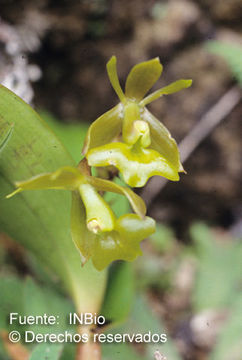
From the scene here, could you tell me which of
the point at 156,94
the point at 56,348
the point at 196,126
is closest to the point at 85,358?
the point at 56,348

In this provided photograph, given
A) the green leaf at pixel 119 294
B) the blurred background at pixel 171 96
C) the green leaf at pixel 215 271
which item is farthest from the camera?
the blurred background at pixel 171 96

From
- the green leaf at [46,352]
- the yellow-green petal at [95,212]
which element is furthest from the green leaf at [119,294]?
the yellow-green petal at [95,212]

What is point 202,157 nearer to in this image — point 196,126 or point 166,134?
point 196,126

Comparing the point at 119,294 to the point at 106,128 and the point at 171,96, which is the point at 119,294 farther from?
the point at 171,96

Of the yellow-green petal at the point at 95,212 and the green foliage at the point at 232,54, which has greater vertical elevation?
the green foliage at the point at 232,54

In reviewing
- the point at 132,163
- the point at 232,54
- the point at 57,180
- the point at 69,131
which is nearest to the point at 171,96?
the point at 232,54

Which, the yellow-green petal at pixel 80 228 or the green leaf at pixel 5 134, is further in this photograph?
the yellow-green petal at pixel 80 228

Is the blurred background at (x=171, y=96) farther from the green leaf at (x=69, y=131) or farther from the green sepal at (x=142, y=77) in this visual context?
the green sepal at (x=142, y=77)
